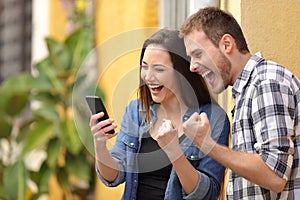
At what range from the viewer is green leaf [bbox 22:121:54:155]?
471 cm

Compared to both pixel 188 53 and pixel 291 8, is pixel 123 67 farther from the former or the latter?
pixel 291 8

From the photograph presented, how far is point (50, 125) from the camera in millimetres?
4832

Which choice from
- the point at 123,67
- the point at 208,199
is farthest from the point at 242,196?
the point at 123,67

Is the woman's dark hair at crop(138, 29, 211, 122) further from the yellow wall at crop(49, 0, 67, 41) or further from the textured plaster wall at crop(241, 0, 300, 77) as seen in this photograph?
the yellow wall at crop(49, 0, 67, 41)

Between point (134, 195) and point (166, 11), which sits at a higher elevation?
point (166, 11)

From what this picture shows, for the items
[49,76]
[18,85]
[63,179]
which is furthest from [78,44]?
[63,179]

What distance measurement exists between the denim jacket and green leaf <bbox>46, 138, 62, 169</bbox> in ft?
9.60

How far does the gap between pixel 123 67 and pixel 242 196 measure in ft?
1.68

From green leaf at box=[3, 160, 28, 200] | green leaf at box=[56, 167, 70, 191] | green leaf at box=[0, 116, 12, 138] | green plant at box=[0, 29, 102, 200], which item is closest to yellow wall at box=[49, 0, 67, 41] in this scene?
green plant at box=[0, 29, 102, 200]

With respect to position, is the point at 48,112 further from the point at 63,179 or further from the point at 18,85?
the point at 63,179

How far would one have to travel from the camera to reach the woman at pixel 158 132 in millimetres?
1749

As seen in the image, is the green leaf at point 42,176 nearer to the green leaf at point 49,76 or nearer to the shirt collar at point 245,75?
the green leaf at point 49,76

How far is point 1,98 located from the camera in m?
4.98

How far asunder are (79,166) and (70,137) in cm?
22
